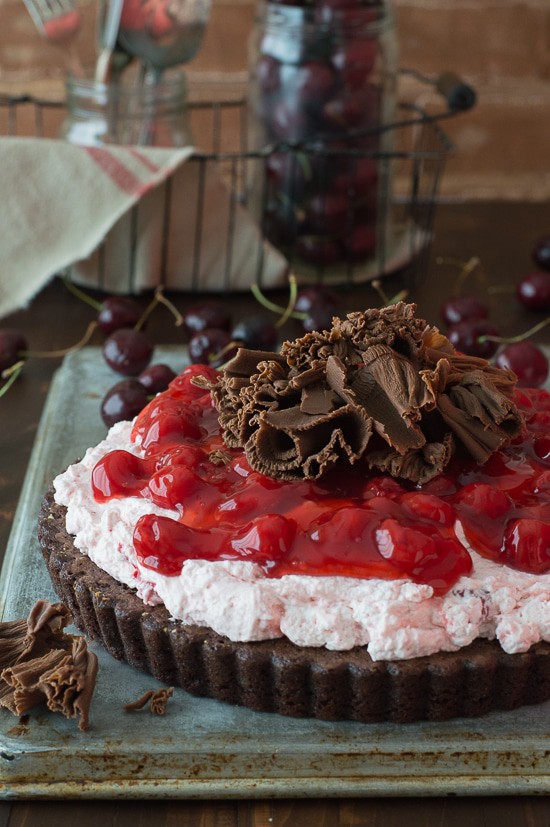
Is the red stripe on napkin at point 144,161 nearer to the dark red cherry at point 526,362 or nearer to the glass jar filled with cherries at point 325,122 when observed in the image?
the glass jar filled with cherries at point 325,122

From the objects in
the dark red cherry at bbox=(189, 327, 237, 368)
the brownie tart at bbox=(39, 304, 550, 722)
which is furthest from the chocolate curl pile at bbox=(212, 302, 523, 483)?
the dark red cherry at bbox=(189, 327, 237, 368)

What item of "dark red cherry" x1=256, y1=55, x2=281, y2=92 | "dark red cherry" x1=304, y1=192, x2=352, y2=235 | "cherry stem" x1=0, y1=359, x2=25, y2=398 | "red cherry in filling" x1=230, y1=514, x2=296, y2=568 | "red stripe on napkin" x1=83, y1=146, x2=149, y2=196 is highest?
"dark red cherry" x1=256, y1=55, x2=281, y2=92

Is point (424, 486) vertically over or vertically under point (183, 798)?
over

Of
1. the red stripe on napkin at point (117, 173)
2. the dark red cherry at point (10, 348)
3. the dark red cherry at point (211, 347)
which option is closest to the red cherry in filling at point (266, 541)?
the dark red cherry at point (211, 347)

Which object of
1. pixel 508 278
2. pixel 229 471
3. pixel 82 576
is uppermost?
pixel 229 471

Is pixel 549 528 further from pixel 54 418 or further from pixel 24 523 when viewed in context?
pixel 54 418

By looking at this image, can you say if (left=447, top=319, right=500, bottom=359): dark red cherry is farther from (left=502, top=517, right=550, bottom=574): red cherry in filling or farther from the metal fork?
the metal fork

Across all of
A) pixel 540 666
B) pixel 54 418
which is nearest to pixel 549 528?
pixel 540 666
